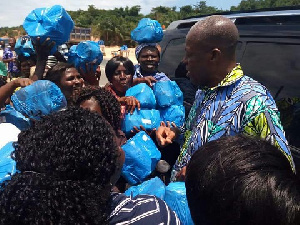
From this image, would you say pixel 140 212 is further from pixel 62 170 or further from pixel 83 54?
pixel 83 54

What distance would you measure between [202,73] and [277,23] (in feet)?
4.34

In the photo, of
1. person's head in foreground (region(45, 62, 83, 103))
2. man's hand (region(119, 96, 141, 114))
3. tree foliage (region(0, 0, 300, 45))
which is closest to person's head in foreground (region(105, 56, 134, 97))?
man's hand (region(119, 96, 141, 114))

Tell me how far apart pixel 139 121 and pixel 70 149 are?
73.2 inches

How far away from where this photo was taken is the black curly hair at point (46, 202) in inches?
42.0

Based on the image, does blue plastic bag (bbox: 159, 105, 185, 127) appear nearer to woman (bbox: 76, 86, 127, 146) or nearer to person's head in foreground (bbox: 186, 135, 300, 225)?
woman (bbox: 76, 86, 127, 146)

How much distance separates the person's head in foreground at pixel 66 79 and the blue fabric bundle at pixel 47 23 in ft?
0.88

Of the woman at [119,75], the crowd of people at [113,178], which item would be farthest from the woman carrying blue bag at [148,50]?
the crowd of people at [113,178]

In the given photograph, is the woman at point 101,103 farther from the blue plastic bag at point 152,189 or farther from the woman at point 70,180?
the woman at point 70,180

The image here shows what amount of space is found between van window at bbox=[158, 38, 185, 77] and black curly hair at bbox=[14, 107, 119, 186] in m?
3.10

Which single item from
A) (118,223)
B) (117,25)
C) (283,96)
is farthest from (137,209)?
(117,25)

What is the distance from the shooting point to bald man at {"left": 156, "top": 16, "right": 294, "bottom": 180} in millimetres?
1846

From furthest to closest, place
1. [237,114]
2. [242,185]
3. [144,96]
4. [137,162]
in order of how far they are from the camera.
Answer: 1. [144,96]
2. [137,162]
3. [237,114]
4. [242,185]

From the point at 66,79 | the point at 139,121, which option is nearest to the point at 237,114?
the point at 139,121

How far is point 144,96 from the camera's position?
3.12m
